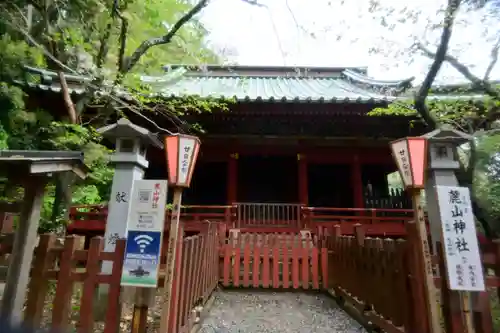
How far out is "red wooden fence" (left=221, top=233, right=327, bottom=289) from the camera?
18.9ft

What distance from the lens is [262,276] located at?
5.80 meters

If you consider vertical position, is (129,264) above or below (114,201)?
below

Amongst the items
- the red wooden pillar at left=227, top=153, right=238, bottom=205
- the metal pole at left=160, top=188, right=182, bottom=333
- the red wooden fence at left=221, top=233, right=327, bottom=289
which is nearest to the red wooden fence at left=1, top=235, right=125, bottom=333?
the metal pole at left=160, top=188, right=182, bottom=333

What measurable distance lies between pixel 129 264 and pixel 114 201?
205 centimetres

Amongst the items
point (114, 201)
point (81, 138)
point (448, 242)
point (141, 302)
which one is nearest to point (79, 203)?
point (81, 138)

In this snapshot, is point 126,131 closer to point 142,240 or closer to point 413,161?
point 142,240

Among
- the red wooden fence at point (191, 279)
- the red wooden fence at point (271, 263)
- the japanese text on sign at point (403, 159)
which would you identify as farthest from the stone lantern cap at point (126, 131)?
the japanese text on sign at point (403, 159)

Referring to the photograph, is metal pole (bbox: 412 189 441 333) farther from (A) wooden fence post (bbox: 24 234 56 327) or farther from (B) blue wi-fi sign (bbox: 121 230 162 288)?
(A) wooden fence post (bbox: 24 234 56 327)

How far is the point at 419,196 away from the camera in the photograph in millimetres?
2979

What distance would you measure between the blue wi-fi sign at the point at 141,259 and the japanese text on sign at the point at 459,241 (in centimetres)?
262

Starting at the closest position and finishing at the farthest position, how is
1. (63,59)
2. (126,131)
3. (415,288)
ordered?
(415,288) → (126,131) → (63,59)

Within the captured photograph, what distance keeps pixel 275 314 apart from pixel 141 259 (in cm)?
281

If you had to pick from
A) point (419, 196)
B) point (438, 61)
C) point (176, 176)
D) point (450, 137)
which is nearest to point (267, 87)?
point (438, 61)

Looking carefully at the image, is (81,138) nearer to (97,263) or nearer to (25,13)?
(25,13)
